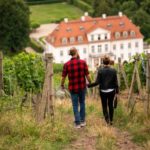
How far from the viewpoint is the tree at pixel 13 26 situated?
4919cm

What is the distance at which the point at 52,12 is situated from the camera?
74.3 metres

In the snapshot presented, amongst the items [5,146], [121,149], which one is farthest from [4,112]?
[121,149]

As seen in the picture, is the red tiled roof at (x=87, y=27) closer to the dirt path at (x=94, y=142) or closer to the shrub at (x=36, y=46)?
the shrub at (x=36, y=46)

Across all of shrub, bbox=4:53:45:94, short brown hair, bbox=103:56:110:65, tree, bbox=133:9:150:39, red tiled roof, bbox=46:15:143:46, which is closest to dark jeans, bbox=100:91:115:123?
short brown hair, bbox=103:56:110:65

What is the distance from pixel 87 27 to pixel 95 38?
1.53 meters

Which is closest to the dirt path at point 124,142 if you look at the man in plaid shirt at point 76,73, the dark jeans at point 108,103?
the dark jeans at point 108,103

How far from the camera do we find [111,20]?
55688mm

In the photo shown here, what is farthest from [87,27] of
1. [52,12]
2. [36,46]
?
[52,12]

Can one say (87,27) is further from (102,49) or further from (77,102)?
(77,102)

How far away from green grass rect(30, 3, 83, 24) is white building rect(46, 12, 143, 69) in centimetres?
1281

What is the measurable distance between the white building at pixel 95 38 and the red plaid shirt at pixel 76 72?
41.8 metres

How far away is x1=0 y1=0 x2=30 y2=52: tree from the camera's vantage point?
49188 millimetres

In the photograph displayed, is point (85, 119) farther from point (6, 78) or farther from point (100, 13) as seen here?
point (100, 13)

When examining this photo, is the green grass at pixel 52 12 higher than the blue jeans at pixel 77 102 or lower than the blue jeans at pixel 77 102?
higher
